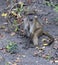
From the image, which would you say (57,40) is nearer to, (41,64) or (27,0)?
(41,64)

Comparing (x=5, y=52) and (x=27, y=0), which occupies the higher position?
(x=27, y=0)

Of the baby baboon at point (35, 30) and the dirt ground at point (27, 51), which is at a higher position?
the baby baboon at point (35, 30)

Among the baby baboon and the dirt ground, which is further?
the baby baboon

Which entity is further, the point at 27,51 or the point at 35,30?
the point at 35,30

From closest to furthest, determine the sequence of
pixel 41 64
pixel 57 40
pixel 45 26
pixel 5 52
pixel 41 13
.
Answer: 1. pixel 41 64
2. pixel 5 52
3. pixel 57 40
4. pixel 45 26
5. pixel 41 13

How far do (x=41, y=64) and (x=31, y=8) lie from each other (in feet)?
11.4

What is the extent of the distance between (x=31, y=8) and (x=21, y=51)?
2700 millimetres

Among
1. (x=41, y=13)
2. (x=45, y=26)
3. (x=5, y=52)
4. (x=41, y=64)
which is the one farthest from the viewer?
(x=41, y=13)

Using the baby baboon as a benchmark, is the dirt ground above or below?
below

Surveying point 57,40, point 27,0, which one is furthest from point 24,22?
point 27,0

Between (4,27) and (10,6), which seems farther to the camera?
(10,6)

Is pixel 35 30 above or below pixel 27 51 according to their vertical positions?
above

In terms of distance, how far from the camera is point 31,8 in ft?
36.6

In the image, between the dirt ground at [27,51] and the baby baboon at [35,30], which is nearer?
the dirt ground at [27,51]
